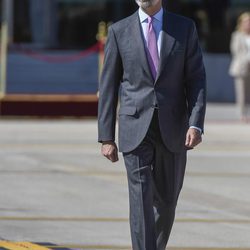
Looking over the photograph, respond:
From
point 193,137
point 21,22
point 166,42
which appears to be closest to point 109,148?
point 193,137

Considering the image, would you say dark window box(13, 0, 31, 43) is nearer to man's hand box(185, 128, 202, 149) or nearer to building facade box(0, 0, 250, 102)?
building facade box(0, 0, 250, 102)

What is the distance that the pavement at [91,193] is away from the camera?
814 centimetres

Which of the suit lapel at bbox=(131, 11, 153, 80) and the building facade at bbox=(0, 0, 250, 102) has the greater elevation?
the suit lapel at bbox=(131, 11, 153, 80)

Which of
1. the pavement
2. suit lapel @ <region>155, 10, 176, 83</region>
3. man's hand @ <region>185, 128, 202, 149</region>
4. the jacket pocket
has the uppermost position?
suit lapel @ <region>155, 10, 176, 83</region>

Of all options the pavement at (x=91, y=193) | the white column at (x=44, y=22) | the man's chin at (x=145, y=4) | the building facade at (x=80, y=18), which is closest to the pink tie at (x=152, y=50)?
the man's chin at (x=145, y=4)

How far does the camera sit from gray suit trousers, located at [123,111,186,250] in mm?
6332

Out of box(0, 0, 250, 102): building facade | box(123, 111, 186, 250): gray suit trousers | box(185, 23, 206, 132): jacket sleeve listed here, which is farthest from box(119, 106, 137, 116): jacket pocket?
box(0, 0, 250, 102): building facade

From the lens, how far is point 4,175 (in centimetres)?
1149

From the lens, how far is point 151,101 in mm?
6281

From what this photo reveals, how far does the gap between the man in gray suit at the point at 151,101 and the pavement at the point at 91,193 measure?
1.44 m

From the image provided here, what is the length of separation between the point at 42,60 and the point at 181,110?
16174 millimetres

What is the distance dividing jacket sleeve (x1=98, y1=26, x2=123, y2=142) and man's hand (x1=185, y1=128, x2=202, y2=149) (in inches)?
19.6

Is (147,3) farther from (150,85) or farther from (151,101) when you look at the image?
(151,101)

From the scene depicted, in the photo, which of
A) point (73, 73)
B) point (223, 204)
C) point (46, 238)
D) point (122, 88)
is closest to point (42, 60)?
point (73, 73)
